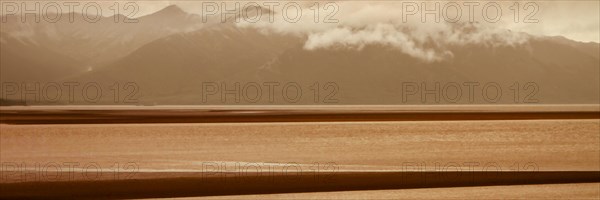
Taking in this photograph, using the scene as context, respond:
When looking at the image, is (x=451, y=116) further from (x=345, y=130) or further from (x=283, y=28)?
(x=283, y=28)

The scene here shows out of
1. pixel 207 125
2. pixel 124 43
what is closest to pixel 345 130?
pixel 207 125

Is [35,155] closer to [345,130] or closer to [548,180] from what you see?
[345,130]

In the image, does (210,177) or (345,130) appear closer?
(210,177)

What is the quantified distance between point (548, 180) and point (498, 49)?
757 cm

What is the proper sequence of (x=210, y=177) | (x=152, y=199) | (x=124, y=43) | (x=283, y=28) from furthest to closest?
(x=283, y=28) → (x=124, y=43) → (x=210, y=177) → (x=152, y=199)

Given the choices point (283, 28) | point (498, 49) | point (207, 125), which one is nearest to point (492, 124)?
point (207, 125)

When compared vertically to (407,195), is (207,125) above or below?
above

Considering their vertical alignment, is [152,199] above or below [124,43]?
below

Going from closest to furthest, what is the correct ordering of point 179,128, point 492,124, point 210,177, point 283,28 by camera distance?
point 210,177, point 179,128, point 492,124, point 283,28

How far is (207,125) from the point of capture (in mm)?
3635

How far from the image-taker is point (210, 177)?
8.89ft

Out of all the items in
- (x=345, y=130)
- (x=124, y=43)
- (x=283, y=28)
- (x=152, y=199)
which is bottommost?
(x=152, y=199)

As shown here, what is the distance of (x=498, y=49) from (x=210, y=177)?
8.56 m

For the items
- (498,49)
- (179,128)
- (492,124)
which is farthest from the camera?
(498,49)
